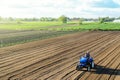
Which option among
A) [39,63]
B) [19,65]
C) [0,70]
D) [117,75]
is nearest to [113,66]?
[117,75]

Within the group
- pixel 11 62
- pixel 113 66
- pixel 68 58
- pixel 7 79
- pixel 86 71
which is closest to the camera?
pixel 7 79

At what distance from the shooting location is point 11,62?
18.3 metres

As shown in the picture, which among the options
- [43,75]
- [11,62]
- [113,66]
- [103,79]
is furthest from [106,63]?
[11,62]

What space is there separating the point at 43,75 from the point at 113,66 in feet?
18.8

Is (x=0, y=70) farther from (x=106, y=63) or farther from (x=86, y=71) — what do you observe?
(x=106, y=63)

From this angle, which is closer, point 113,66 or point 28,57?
point 113,66

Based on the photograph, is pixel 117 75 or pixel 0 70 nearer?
pixel 117 75

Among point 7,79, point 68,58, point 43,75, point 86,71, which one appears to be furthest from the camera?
point 68,58

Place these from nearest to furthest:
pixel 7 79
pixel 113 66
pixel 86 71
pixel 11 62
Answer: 1. pixel 7 79
2. pixel 86 71
3. pixel 113 66
4. pixel 11 62

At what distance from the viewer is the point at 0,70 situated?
619 inches

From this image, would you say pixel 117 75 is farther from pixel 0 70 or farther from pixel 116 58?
pixel 0 70

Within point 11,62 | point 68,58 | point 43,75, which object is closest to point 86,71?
point 43,75

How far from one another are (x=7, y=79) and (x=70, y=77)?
369 centimetres

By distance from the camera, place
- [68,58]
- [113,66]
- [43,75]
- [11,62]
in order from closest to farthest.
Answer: [43,75] < [113,66] < [11,62] < [68,58]
